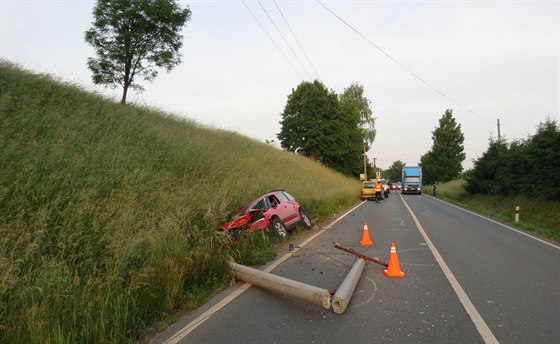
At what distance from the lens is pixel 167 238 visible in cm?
695

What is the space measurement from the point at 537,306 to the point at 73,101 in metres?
15.1

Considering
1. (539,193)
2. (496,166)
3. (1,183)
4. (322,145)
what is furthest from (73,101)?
(322,145)

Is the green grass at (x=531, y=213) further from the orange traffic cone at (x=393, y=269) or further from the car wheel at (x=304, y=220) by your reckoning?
the orange traffic cone at (x=393, y=269)

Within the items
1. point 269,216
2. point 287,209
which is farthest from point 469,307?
point 287,209

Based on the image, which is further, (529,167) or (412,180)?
(412,180)

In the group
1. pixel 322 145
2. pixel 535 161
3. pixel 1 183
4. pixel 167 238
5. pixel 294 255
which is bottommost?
pixel 294 255

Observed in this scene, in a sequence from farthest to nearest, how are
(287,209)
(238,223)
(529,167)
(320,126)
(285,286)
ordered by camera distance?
(320,126) → (529,167) → (287,209) → (238,223) → (285,286)

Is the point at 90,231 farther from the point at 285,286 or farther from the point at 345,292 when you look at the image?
the point at 345,292

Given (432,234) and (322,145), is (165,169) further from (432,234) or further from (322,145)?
(322,145)

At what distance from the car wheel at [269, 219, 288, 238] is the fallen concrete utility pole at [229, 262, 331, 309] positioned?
13.3ft

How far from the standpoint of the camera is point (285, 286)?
5.68m

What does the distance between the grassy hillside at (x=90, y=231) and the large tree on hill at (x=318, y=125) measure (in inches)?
1691

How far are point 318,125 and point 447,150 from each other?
3053 centimetres

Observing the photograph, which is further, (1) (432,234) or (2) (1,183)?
(1) (432,234)
